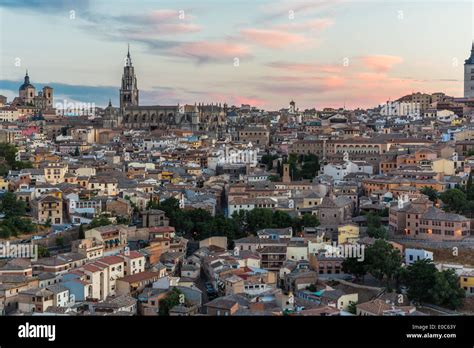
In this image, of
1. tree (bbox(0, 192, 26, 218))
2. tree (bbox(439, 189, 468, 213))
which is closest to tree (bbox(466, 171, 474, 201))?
tree (bbox(439, 189, 468, 213))

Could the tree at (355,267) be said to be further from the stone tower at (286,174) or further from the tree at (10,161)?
the tree at (10,161)

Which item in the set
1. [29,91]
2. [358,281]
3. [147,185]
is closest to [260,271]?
[358,281]

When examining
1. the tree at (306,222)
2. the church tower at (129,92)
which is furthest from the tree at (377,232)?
the church tower at (129,92)

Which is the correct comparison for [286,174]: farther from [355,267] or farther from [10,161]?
[355,267]

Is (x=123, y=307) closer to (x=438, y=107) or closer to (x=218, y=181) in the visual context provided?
(x=218, y=181)

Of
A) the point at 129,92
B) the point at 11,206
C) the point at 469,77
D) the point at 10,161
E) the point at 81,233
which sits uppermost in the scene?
the point at 469,77

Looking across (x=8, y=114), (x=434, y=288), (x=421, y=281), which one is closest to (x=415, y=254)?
(x=421, y=281)
